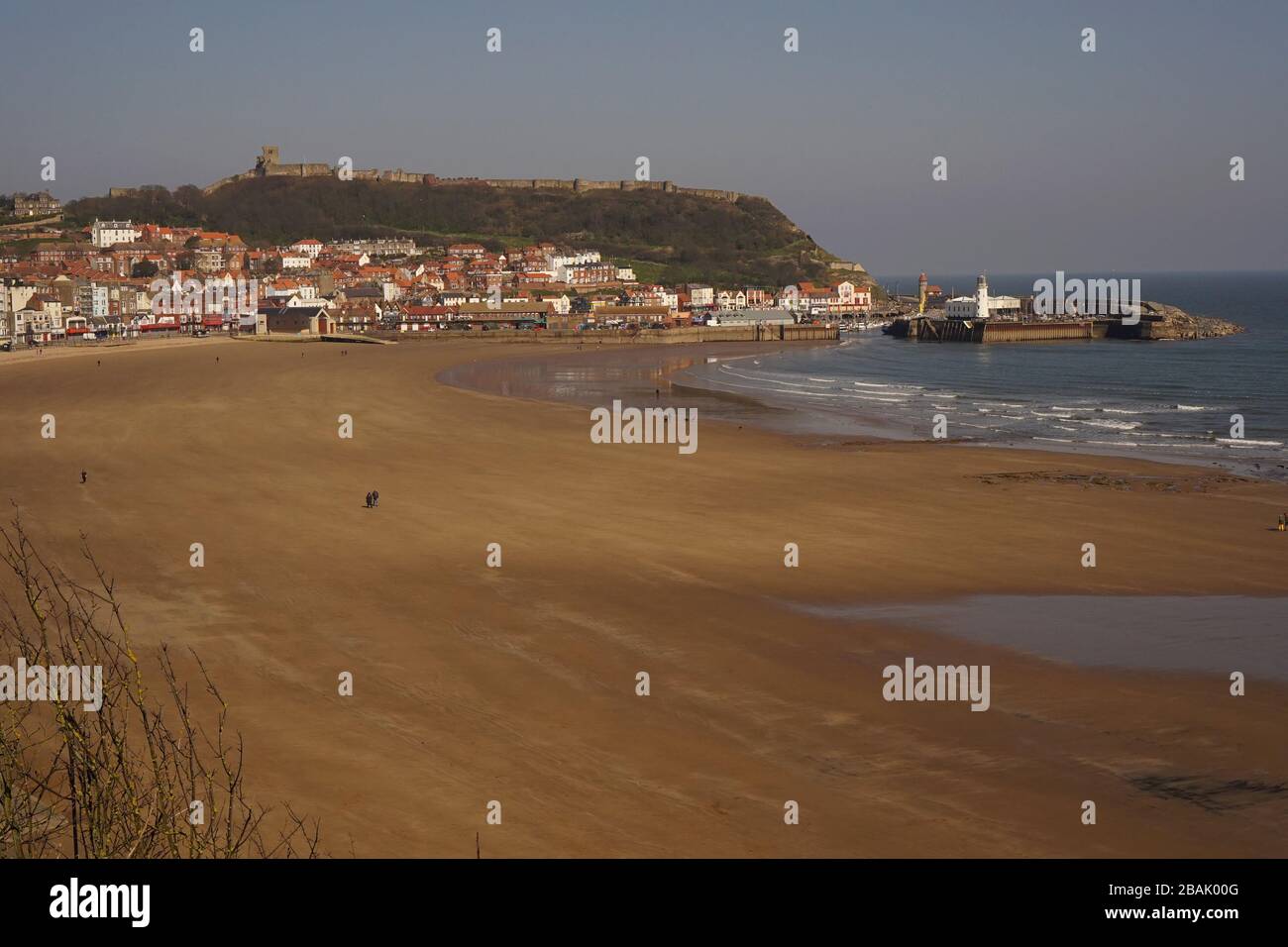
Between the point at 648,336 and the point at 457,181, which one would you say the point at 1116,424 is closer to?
the point at 648,336

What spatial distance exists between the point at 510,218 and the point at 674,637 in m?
163

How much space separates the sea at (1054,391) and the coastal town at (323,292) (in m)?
27.5

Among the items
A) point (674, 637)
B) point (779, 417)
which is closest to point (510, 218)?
point (779, 417)

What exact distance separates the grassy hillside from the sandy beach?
11398 cm

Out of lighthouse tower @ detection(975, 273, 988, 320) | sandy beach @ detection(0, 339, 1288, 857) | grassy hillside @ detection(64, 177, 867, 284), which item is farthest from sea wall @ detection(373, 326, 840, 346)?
grassy hillside @ detection(64, 177, 867, 284)

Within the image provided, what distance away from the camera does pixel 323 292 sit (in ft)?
333

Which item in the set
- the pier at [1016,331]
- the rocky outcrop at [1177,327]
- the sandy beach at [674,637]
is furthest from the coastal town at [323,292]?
the sandy beach at [674,637]

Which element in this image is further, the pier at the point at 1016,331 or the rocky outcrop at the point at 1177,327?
the pier at the point at 1016,331

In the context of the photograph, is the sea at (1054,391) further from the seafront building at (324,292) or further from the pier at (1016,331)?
the seafront building at (324,292)

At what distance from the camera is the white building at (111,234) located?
385 feet

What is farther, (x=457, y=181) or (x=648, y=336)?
(x=457, y=181)

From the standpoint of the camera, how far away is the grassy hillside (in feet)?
481
